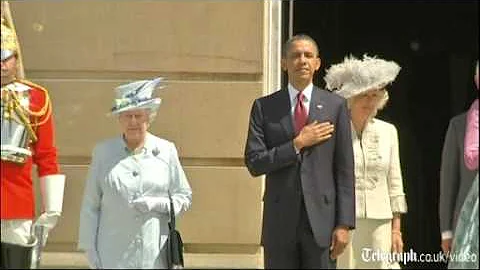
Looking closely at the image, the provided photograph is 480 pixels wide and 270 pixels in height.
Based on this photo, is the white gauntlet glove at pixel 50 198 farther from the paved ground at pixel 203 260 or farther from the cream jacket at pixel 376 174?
the cream jacket at pixel 376 174

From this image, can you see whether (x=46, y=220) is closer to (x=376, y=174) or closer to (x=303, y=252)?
(x=303, y=252)

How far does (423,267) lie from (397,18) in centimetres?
222

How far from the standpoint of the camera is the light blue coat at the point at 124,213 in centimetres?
618

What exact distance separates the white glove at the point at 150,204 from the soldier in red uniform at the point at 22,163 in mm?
447

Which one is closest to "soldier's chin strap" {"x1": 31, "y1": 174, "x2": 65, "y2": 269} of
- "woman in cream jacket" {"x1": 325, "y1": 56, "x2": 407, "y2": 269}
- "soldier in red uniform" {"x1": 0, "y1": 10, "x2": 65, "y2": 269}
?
"soldier in red uniform" {"x1": 0, "y1": 10, "x2": 65, "y2": 269}

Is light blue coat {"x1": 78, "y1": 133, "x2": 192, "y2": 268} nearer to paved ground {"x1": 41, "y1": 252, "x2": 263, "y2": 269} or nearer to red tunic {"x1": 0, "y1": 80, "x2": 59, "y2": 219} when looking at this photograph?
red tunic {"x1": 0, "y1": 80, "x2": 59, "y2": 219}

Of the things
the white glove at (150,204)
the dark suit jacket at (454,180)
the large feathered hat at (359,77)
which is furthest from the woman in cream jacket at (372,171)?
the white glove at (150,204)

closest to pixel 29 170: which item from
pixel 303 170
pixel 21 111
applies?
pixel 21 111

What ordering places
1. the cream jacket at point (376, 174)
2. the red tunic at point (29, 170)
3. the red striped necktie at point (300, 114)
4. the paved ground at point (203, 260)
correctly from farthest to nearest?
the paved ground at point (203, 260), the cream jacket at point (376, 174), the red striped necktie at point (300, 114), the red tunic at point (29, 170)

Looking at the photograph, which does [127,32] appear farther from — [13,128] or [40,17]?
[13,128]

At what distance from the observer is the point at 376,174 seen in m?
6.98

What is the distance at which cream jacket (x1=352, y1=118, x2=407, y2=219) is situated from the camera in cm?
695

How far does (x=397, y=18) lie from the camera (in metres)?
8.98

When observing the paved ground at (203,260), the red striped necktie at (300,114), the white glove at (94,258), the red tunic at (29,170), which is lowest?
the paved ground at (203,260)
